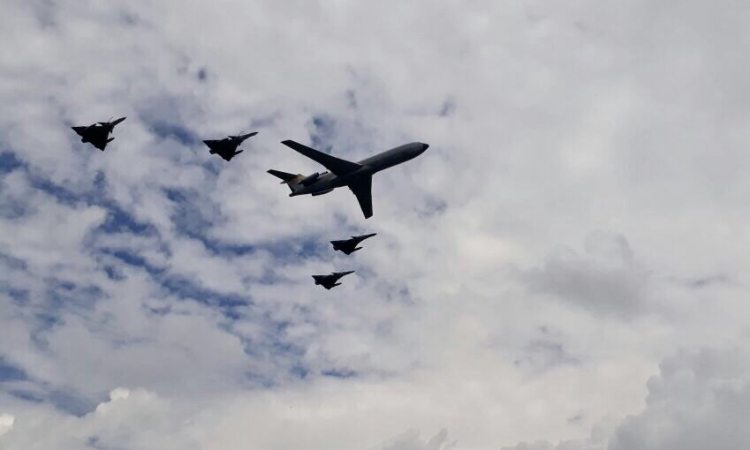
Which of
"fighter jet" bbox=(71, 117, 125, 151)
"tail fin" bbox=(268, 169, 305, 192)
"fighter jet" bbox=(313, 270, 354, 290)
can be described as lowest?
"fighter jet" bbox=(313, 270, 354, 290)

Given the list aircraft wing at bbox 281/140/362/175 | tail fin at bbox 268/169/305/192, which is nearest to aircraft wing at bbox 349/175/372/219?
aircraft wing at bbox 281/140/362/175

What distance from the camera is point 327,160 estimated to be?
3521 inches

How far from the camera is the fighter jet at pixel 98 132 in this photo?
255 ft

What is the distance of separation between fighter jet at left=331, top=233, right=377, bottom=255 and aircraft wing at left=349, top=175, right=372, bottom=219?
11.4 m

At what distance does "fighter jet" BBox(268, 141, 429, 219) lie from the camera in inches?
3530

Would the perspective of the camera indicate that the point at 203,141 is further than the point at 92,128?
Yes

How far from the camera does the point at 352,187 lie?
96.3 meters

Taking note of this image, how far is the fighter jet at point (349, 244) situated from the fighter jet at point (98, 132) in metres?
33.6

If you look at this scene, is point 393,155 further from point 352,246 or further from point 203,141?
point 203,141

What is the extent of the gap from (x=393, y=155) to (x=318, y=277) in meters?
21.8

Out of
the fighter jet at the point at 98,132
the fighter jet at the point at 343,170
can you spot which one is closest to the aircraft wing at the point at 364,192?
the fighter jet at the point at 343,170

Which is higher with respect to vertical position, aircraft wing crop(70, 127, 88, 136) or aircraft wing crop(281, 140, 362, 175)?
aircraft wing crop(281, 140, 362, 175)

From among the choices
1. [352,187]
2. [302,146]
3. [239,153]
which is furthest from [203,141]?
[352,187]

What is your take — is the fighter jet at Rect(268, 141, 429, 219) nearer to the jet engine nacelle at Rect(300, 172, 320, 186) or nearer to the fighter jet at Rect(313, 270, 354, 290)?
the jet engine nacelle at Rect(300, 172, 320, 186)
